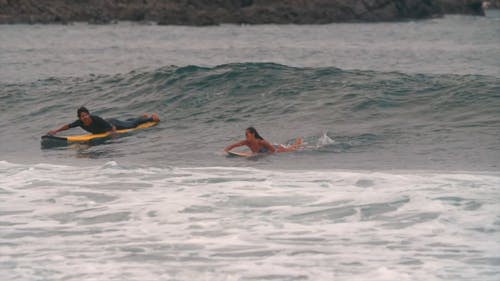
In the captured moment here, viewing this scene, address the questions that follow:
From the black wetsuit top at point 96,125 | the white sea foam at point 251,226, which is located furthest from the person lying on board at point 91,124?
the white sea foam at point 251,226

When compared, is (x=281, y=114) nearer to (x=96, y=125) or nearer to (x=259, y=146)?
(x=96, y=125)

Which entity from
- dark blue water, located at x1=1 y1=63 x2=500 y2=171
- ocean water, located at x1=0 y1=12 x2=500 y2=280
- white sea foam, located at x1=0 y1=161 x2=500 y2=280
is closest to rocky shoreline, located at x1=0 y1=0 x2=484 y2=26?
ocean water, located at x1=0 y1=12 x2=500 y2=280

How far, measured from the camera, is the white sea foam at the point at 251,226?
26.6ft

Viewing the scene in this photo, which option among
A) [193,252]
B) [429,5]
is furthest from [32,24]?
[193,252]

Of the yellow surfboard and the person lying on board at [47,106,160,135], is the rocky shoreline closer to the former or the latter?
the person lying on board at [47,106,160,135]

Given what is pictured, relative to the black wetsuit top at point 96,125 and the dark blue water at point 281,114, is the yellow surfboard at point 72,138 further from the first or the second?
the dark blue water at point 281,114

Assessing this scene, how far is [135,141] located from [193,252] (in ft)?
28.0

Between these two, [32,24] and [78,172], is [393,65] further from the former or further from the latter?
[32,24]

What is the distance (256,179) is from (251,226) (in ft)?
8.62

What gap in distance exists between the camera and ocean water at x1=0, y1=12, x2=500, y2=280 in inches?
329

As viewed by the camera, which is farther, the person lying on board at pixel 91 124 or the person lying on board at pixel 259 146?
the person lying on board at pixel 91 124

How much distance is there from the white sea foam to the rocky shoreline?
4996cm

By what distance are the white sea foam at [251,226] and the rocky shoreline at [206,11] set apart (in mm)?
49960

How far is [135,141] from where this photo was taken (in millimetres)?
16891
